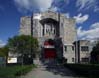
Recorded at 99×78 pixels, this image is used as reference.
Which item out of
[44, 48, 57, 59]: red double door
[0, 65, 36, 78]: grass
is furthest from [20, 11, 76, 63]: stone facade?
[0, 65, 36, 78]: grass

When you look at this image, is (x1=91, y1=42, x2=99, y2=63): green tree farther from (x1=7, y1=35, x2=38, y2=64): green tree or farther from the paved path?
the paved path

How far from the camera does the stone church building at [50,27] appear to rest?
77.5m

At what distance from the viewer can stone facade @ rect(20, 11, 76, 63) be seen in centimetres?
7762

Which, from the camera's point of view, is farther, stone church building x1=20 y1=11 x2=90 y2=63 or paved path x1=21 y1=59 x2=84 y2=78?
stone church building x1=20 y1=11 x2=90 y2=63

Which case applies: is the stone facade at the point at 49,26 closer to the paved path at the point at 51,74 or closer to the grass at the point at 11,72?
the paved path at the point at 51,74

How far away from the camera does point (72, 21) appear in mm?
80625

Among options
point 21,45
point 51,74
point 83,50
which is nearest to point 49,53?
point 83,50

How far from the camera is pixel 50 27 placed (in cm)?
8100

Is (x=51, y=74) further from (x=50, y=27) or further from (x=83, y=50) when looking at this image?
(x=50, y=27)

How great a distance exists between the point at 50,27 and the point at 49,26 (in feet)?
1.67

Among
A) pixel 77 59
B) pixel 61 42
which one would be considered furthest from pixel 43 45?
pixel 77 59

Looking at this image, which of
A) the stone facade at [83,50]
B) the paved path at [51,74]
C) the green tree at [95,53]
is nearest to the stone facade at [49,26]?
the stone facade at [83,50]

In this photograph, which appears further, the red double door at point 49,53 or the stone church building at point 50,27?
the red double door at point 49,53

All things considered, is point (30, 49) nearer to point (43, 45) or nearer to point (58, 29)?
point (43, 45)
